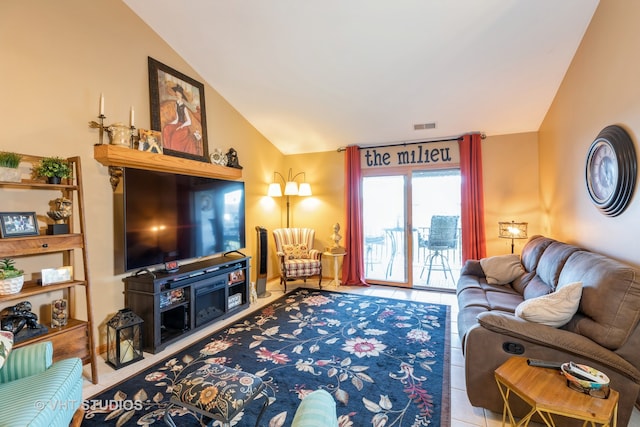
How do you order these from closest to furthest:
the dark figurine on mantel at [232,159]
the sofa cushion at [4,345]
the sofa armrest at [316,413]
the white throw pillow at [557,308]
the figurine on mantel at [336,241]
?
the sofa armrest at [316,413], the sofa cushion at [4,345], the white throw pillow at [557,308], the dark figurine on mantel at [232,159], the figurine on mantel at [336,241]

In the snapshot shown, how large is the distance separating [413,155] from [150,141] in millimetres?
3679

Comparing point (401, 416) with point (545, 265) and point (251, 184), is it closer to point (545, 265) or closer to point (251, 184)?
point (545, 265)

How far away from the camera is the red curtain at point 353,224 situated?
16.1 ft

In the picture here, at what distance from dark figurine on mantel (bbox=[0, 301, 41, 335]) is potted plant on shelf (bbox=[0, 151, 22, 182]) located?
0.90 m

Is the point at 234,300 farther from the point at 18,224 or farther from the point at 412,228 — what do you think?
the point at 412,228

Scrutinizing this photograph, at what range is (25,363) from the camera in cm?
155

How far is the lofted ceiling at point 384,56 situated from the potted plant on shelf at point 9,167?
1.88m

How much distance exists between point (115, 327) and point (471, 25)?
4.07 meters

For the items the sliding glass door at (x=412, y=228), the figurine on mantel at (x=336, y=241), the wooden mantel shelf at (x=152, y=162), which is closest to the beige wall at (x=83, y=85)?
the wooden mantel shelf at (x=152, y=162)

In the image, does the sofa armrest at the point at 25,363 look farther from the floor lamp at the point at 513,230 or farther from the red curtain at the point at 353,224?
the floor lamp at the point at 513,230

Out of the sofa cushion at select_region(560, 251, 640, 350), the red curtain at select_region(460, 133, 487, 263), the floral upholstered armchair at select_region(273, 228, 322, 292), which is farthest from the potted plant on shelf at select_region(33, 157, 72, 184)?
the red curtain at select_region(460, 133, 487, 263)

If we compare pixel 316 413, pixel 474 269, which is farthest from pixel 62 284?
pixel 474 269

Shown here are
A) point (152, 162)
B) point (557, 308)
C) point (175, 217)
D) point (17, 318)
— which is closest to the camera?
point (557, 308)

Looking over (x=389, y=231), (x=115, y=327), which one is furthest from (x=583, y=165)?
(x=115, y=327)
